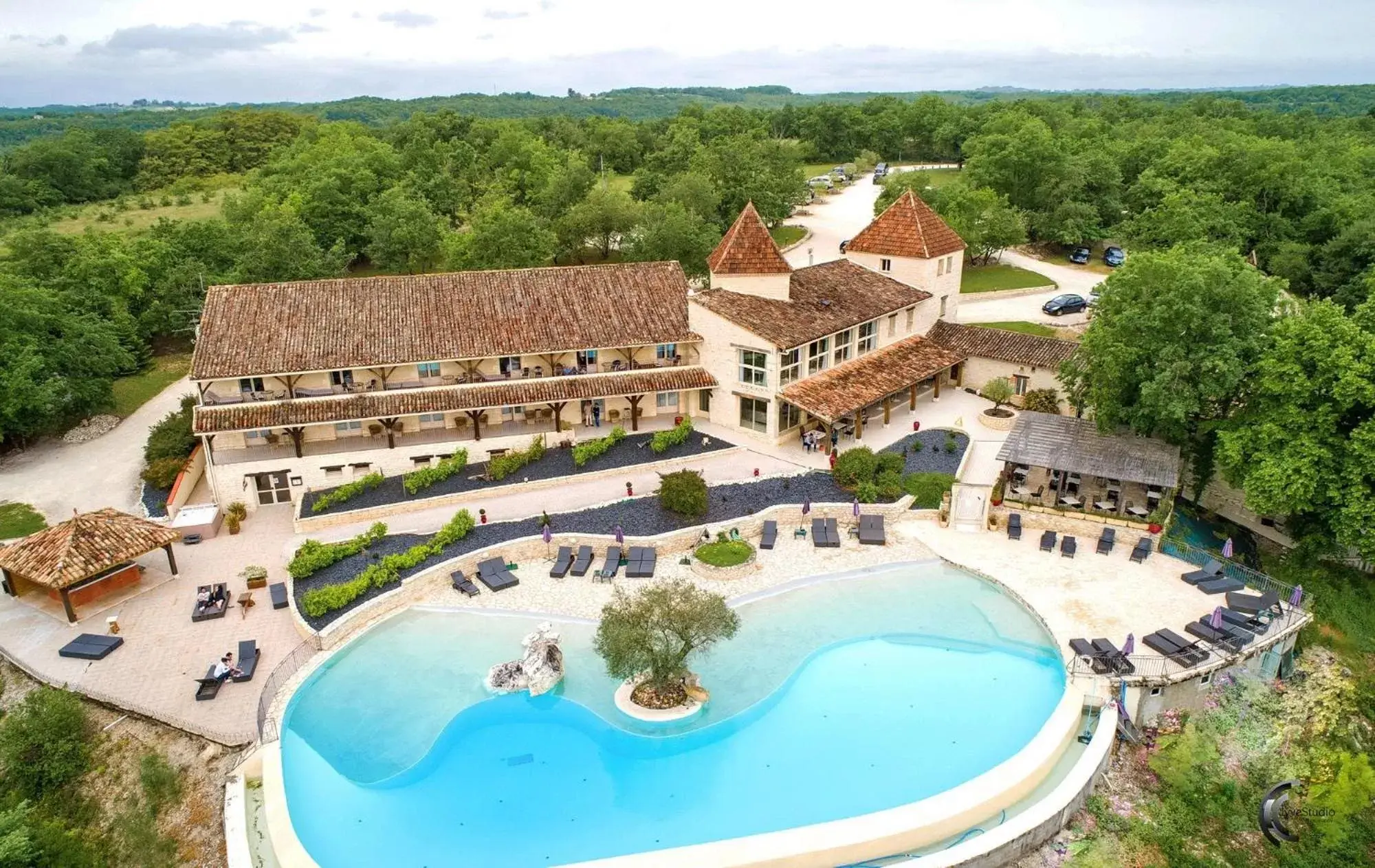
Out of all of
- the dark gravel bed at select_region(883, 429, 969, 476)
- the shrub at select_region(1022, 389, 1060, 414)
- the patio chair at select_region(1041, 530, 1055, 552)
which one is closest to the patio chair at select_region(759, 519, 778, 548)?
the dark gravel bed at select_region(883, 429, 969, 476)

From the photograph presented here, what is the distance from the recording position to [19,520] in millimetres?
35031

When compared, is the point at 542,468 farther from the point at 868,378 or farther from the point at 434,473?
the point at 868,378

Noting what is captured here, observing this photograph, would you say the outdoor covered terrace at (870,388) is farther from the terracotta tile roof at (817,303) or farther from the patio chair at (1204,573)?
Result: the patio chair at (1204,573)

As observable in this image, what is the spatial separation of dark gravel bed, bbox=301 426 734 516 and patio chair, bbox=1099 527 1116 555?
611 inches

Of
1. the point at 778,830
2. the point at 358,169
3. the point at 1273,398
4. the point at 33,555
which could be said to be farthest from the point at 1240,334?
the point at 358,169

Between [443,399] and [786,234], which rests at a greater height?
[786,234]

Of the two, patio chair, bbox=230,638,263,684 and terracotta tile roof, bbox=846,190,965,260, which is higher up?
terracotta tile roof, bbox=846,190,965,260

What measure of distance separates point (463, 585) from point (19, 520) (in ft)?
67.6

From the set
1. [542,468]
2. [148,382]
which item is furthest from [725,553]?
[148,382]

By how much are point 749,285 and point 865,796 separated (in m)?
25.1

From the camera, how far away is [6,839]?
1772 cm

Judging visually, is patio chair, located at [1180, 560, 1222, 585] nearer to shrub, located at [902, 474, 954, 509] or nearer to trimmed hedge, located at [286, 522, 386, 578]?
shrub, located at [902, 474, 954, 509]

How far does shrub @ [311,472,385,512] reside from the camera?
34.2m

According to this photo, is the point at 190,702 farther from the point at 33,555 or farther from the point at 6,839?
the point at 33,555
